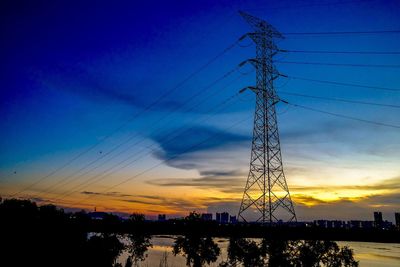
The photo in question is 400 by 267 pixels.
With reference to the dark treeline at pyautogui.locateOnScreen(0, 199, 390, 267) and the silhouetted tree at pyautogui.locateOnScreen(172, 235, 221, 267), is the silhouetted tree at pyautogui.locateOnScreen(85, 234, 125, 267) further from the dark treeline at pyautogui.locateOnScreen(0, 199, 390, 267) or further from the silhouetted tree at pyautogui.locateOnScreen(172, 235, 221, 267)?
the silhouetted tree at pyautogui.locateOnScreen(172, 235, 221, 267)

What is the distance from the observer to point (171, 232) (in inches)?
2235

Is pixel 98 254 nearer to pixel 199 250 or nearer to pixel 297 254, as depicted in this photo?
pixel 199 250

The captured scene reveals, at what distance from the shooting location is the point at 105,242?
7425 cm

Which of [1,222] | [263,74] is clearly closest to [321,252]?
[263,74]

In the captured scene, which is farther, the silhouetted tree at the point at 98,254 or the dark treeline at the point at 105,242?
the silhouetted tree at the point at 98,254

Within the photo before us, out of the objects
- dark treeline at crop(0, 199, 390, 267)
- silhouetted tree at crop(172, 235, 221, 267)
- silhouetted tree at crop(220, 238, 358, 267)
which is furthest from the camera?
silhouetted tree at crop(172, 235, 221, 267)

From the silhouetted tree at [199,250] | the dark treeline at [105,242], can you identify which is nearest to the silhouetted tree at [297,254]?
the dark treeline at [105,242]

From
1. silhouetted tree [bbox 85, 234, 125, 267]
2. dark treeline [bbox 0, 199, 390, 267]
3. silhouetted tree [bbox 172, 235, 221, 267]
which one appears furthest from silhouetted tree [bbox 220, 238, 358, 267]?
silhouetted tree [bbox 85, 234, 125, 267]

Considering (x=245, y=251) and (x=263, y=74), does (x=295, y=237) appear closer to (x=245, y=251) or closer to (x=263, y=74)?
(x=263, y=74)

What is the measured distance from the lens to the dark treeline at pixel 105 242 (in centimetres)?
5072

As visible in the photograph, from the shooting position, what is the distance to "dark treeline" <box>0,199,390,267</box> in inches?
1997

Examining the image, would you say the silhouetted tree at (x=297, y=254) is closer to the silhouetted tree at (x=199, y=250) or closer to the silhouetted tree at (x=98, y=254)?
the silhouetted tree at (x=199, y=250)

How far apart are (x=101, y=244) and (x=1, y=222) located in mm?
22480

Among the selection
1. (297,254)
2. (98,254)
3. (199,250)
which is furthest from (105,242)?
(297,254)
